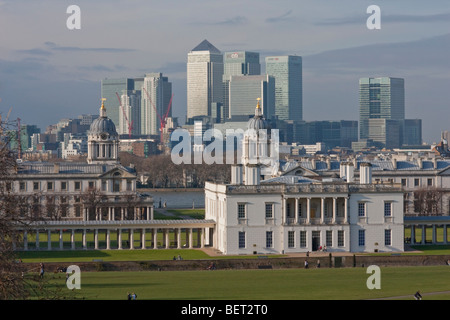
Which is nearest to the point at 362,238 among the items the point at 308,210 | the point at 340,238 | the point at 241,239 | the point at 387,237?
the point at 340,238

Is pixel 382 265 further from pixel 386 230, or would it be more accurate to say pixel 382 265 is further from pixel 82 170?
pixel 82 170

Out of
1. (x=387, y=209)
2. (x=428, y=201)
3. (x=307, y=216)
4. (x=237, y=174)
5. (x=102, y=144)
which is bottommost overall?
(x=428, y=201)

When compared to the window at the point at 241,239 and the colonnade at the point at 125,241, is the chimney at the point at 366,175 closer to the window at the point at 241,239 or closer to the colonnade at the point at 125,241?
the window at the point at 241,239

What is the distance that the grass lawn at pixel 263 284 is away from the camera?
141ft

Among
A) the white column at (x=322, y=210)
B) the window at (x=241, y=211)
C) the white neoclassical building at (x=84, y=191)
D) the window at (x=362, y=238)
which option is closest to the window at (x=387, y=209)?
the window at (x=362, y=238)

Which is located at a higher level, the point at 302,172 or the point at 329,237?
the point at 302,172

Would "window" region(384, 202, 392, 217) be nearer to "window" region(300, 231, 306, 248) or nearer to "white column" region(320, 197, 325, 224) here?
"white column" region(320, 197, 325, 224)

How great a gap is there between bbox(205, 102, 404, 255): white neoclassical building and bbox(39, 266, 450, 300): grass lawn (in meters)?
10.5

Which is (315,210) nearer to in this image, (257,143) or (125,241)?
(125,241)

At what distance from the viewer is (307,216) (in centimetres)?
6875

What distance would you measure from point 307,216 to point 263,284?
20.8m
